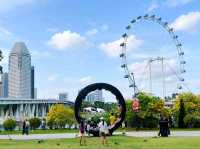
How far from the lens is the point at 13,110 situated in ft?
626

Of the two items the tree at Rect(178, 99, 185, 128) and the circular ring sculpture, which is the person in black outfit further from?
the tree at Rect(178, 99, 185, 128)

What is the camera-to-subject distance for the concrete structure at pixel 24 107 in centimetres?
18762

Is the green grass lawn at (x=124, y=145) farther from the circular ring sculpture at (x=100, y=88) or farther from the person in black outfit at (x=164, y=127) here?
the circular ring sculpture at (x=100, y=88)

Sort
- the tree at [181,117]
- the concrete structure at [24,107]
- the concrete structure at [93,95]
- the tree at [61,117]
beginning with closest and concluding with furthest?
the concrete structure at [93,95] < the tree at [181,117] < the tree at [61,117] < the concrete structure at [24,107]

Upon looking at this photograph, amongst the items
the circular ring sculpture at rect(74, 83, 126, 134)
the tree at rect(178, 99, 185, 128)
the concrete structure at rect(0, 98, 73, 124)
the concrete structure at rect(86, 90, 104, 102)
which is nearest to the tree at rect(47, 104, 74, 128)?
the concrete structure at rect(86, 90, 104, 102)

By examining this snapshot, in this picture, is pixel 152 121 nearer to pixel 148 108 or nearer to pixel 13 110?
pixel 148 108

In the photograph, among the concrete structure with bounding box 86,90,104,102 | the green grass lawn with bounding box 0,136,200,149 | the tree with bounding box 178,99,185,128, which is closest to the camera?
the green grass lawn with bounding box 0,136,200,149

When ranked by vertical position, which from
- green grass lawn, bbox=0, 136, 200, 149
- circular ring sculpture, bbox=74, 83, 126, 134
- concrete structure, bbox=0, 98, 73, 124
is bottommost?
green grass lawn, bbox=0, 136, 200, 149

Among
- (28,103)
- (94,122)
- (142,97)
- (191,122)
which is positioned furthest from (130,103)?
(28,103)

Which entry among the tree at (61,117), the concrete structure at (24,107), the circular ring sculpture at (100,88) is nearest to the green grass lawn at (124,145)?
the circular ring sculpture at (100,88)

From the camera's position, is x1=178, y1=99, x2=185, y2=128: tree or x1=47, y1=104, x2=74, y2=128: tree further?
x1=47, y1=104, x2=74, y2=128: tree

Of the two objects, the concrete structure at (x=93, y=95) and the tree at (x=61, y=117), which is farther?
the tree at (x=61, y=117)

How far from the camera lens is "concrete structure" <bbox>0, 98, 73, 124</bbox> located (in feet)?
616

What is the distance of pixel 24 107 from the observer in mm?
191875
